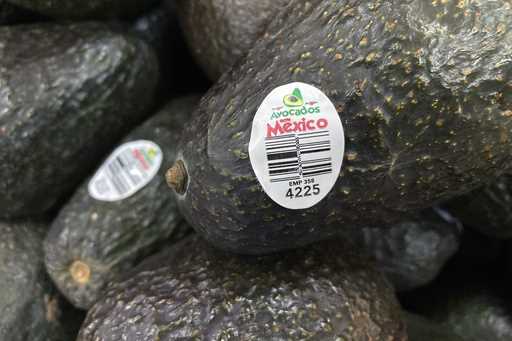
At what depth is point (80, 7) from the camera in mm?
917

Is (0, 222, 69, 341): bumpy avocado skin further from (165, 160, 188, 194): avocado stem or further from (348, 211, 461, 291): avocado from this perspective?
(348, 211, 461, 291): avocado

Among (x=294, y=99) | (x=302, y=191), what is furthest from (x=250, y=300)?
(x=294, y=99)

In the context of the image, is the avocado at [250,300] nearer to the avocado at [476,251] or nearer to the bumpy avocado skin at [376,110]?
the bumpy avocado skin at [376,110]

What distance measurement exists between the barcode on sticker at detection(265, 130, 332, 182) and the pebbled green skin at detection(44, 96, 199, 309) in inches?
13.2

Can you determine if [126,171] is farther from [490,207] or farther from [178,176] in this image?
[490,207]

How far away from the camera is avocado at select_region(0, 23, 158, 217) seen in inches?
34.2

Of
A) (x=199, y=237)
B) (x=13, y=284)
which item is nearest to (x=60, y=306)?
(x=13, y=284)

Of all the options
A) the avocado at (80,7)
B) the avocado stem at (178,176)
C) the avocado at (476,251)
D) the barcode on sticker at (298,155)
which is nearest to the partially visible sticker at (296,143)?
the barcode on sticker at (298,155)

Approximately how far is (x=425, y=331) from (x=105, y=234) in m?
0.57

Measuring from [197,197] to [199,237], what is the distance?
15 centimetres

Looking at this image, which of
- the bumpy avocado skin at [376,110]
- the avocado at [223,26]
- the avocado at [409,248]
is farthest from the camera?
the avocado at [409,248]

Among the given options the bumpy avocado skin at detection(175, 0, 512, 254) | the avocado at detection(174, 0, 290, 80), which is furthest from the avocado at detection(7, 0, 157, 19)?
the bumpy avocado skin at detection(175, 0, 512, 254)

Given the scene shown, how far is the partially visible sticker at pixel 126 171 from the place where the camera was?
35.8 inches

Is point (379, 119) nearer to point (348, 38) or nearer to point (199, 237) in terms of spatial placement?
point (348, 38)
